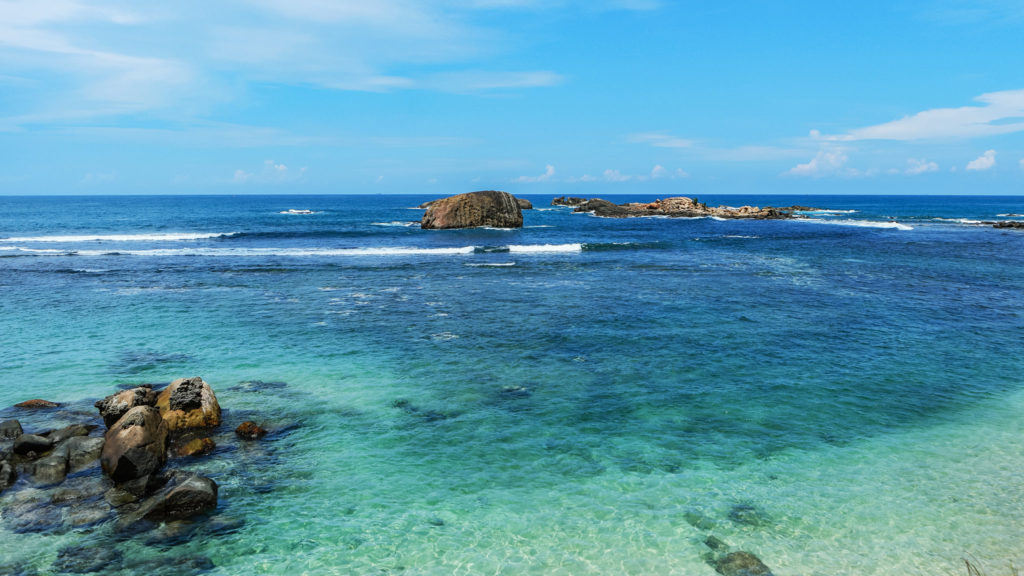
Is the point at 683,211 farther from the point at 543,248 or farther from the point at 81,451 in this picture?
the point at 81,451

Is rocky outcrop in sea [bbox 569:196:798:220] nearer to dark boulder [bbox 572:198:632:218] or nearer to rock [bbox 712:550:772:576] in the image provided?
dark boulder [bbox 572:198:632:218]

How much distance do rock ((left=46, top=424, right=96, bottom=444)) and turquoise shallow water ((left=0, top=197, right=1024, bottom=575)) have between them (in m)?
1.90

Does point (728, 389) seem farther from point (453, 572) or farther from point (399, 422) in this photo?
point (453, 572)

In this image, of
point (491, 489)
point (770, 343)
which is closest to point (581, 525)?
point (491, 489)

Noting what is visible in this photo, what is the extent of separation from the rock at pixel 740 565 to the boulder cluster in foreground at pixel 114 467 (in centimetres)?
780

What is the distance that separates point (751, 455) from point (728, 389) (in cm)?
410

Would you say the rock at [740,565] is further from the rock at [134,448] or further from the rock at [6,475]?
the rock at [6,475]

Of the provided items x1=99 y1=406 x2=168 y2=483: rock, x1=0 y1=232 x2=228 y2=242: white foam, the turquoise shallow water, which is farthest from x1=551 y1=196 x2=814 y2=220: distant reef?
x1=99 y1=406 x2=168 y2=483: rock

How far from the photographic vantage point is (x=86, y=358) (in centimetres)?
1914

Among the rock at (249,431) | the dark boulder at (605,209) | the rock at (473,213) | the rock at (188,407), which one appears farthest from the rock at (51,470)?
the dark boulder at (605,209)

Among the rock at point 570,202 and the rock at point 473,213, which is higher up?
the rock at point 570,202

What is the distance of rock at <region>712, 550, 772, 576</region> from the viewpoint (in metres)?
8.67

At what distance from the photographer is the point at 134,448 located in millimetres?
11133

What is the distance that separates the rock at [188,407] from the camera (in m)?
13.6
